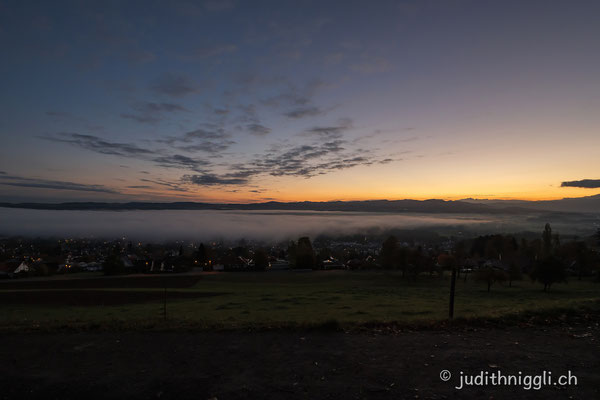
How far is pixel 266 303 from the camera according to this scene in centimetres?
3000

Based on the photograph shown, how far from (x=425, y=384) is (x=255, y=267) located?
7705cm

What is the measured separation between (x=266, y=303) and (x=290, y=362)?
2373 cm

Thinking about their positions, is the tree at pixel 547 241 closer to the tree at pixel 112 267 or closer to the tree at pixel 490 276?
the tree at pixel 490 276

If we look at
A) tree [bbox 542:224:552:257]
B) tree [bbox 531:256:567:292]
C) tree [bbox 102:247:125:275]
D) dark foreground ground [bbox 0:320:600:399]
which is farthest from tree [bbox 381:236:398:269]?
dark foreground ground [bbox 0:320:600:399]

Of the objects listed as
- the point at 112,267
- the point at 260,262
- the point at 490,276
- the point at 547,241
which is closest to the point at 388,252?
the point at 490,276

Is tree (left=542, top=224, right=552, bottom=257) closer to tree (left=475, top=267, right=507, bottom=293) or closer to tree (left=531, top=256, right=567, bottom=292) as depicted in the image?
tree (left=531, top=256, right=567, bottom=292)

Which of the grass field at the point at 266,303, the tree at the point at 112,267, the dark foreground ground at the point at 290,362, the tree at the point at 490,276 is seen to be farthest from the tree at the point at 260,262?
the dark foreground ground at the point at 290,362

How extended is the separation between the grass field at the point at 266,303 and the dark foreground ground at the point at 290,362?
1.33 m

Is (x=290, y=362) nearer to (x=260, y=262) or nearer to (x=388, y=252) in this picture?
(x=388, y=252)

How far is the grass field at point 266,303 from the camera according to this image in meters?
11.6

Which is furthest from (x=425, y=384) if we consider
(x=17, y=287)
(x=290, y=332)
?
(x=17, y=287)

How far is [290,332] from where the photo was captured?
388 inches

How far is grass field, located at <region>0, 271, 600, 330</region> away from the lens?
38.2ft

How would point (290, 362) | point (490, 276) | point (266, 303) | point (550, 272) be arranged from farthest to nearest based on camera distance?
1. point (490, 276)
2. point (550, 272)
3. point (266, 303)
4. point (290, 362)
